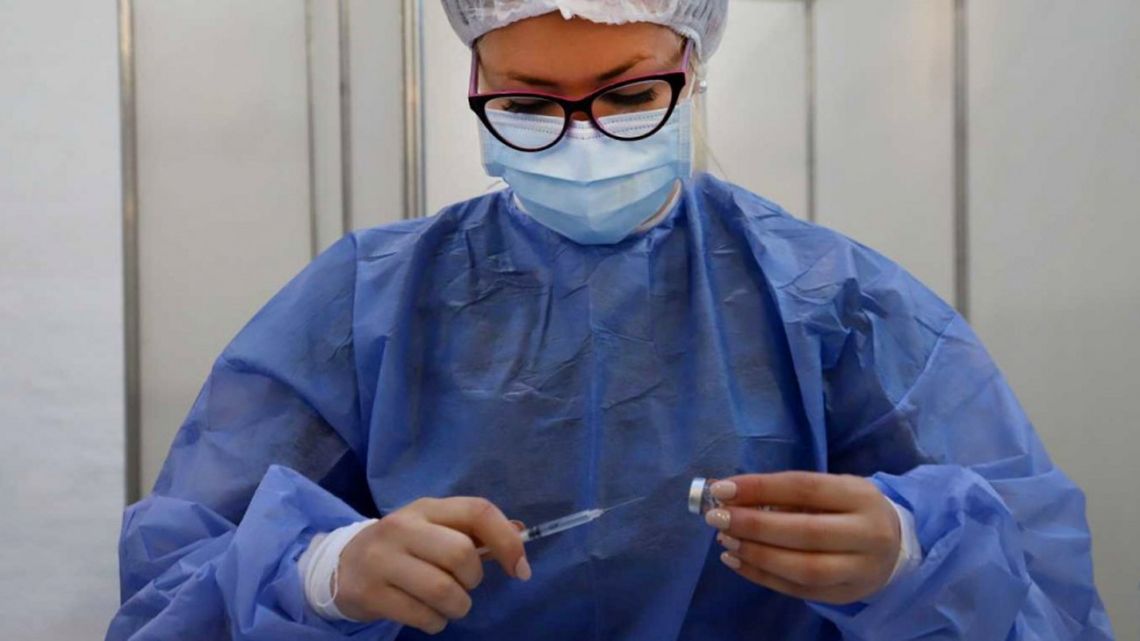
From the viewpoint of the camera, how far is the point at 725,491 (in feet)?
2.60

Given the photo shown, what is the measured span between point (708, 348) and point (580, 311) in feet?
0.42

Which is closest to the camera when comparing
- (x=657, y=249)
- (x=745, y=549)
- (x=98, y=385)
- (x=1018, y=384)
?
(x=745, y=549)

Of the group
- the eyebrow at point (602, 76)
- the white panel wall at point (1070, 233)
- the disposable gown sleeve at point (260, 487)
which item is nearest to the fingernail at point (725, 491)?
the disposable gown sleeve at point (260, 487)

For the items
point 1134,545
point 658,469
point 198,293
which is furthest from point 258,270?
point 1134,545

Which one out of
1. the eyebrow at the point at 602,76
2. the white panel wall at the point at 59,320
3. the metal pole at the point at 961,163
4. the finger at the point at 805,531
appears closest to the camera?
the finger at the point at 805,531

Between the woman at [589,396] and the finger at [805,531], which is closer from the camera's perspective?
the finger at [805,531]

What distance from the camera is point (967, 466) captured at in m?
0.94

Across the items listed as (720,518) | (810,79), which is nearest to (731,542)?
(720,518)

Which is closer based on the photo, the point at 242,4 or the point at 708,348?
the point at 708,348

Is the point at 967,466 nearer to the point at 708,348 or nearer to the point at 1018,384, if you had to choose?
the point at 708,348

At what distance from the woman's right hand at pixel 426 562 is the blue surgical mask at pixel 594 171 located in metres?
0.35

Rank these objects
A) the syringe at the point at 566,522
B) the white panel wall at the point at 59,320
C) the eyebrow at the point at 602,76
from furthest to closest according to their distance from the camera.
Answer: the white panel wall at the point at 59,320 < the eyebrow at the point at 602,76 < the syringe at the point at 566,522

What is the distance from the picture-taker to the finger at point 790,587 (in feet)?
2.60

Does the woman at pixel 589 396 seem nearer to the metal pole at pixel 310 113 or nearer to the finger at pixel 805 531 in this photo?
the finger at pixel 805 531
